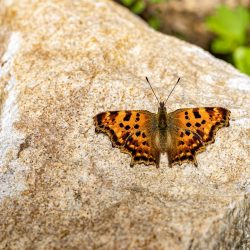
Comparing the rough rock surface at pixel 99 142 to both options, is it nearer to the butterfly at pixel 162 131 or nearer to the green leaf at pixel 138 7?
the butterfly at pixel 162 131

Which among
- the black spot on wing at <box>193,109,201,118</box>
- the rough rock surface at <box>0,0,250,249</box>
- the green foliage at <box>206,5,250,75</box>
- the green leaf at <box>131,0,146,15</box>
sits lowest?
the green foliage at <box>206,5,250,75</box>

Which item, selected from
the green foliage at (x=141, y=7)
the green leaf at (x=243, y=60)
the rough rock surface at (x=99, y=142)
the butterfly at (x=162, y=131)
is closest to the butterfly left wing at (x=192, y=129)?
the butterfly at (x=162, y=131)

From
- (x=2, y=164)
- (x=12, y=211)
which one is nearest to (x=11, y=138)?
(x=2, y=164)

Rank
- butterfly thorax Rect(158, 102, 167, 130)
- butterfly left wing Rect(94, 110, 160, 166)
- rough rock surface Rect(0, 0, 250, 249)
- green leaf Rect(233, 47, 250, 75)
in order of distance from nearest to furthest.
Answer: rough rock surface Rect(0, 0, 250, 249)
butterfly left wing Rect(94, 110, 160, 166)
butterfly thorax Rect(158, 102, 167, 130)
green leaf Rect(233, 47, 250, 75)

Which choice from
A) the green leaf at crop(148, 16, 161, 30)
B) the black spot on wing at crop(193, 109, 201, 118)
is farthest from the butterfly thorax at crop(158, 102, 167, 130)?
the green leaf at crop(148, 16, 161, 30)

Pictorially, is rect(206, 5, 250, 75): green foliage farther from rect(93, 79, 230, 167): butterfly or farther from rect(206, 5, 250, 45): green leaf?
rect(93, 79, 230, 167): butterfly

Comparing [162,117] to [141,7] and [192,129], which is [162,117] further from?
[141,7]
